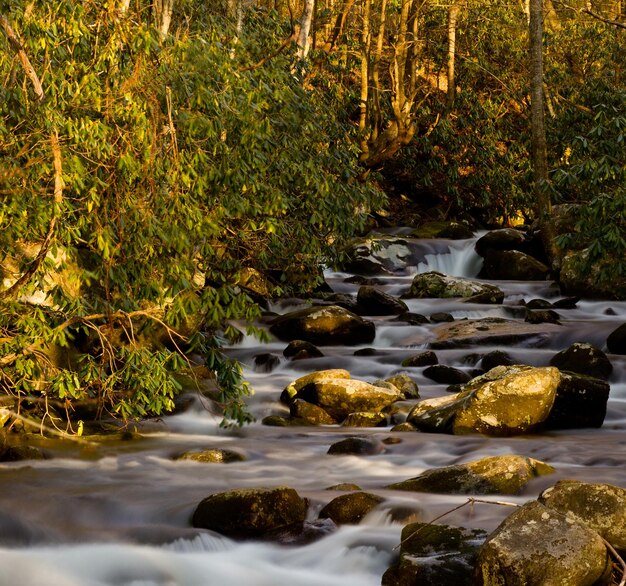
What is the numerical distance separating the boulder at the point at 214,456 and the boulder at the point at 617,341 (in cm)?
789

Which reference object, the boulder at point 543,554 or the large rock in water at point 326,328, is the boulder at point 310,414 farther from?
the boulder at point 543,554

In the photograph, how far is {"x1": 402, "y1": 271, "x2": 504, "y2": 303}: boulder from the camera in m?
20.9

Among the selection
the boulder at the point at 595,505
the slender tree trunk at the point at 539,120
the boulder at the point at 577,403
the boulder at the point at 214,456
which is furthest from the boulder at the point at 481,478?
the slender tree trunk at the point at 539,120

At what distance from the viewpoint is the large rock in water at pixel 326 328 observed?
1662 cm

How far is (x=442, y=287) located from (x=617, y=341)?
6407mm

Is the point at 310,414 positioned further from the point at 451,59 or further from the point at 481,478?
the point at 451,59

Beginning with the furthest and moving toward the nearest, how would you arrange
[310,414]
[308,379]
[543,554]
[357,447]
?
A: [308,379] < [310,414] < [357,447] < [543,554]

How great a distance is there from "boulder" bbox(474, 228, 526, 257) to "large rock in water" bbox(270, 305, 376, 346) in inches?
342

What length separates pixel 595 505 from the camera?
596cm

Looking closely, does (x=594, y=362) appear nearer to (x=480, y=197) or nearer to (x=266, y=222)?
(x=266, y=222)

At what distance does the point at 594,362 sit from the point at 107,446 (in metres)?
7.40

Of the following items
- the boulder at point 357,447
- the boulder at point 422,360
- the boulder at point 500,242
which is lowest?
the boulder at point 357,447

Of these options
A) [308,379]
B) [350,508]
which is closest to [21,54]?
[350,508]

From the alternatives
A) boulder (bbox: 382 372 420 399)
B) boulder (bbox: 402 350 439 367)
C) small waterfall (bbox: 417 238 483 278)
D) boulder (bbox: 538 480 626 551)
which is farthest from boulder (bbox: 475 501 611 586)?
small waterfall (bbox: 417 238 483 278)
